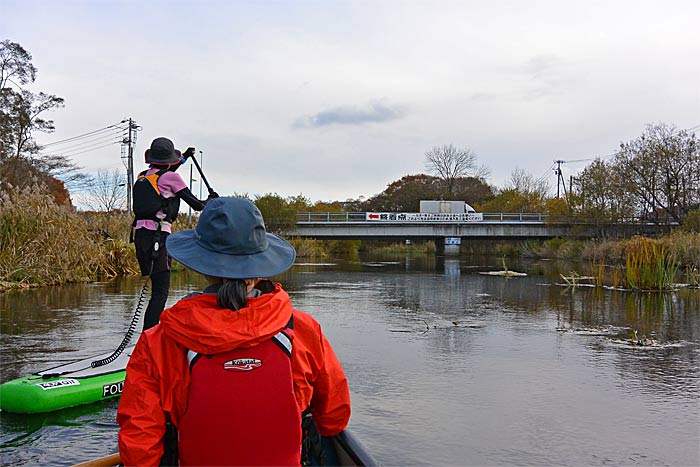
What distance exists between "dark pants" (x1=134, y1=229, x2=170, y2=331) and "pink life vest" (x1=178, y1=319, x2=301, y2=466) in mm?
3127

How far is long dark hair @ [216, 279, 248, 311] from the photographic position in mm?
2238

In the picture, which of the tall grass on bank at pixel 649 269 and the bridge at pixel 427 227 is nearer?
the tall grass on bank at pixel 649 269

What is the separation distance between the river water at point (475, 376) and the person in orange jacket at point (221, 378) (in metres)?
2.06

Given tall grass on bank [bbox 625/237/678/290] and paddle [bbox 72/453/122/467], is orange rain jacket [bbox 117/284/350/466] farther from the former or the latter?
tall grass on bank [bbox 625/237/678/290]

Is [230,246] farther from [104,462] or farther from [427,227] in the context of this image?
[427,227]

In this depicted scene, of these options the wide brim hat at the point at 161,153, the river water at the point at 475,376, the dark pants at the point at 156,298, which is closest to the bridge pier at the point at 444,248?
the river water at the point at 475,376

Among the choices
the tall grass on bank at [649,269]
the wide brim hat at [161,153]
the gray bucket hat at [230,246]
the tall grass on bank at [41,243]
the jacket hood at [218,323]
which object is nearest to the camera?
the jacket hood at [218,323]

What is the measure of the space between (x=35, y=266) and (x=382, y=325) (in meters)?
9.06

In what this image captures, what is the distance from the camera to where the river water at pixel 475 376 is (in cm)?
452

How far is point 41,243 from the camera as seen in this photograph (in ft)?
51.2

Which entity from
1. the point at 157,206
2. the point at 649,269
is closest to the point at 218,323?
the point at 157,206

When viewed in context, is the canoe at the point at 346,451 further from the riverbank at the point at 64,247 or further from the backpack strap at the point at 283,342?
the riverbank at the point at 64,247

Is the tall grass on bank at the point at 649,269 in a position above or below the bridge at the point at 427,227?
below

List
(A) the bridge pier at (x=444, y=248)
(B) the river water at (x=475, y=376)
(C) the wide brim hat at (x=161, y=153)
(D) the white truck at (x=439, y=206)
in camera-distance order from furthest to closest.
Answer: (A) the bridge pier at (x=444, y=248), (D) the white truck at (x=439, y=206), (C) the wide brim hat at (x=161, y=153), (B) the river water at (x=475, y=376)
